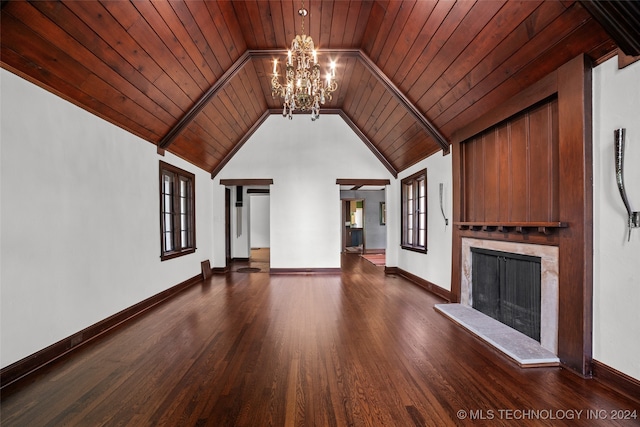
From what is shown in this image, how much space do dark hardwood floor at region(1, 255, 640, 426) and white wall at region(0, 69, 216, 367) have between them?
0.39 metres

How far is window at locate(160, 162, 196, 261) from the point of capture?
183 inches

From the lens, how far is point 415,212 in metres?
6.05

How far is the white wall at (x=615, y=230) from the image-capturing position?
75.9 inches

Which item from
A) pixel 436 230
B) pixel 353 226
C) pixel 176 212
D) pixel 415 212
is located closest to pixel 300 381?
pixel 436 230

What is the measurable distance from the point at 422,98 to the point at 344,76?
5.96 ft

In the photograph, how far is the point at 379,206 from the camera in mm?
11414

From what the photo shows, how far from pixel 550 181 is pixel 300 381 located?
2.75 m

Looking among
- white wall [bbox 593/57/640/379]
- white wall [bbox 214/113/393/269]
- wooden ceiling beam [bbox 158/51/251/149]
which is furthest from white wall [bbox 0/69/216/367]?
white wall [bbox 593/57/640/379]

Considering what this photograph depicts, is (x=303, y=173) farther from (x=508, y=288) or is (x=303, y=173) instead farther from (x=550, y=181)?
(x=550, y=181)

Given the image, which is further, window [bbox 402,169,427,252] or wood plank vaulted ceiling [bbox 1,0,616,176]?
window [bbox 402,169,427,252]

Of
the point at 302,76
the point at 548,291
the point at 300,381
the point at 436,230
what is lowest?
the point at 300,381

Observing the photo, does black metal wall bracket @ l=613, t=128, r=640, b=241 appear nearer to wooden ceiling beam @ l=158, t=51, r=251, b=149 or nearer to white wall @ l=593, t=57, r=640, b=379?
white wall @ l=593, t=57, r=640, b=379

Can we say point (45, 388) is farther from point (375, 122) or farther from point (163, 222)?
point (375, 122)

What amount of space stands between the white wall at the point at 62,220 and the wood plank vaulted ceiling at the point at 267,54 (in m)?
0.28
